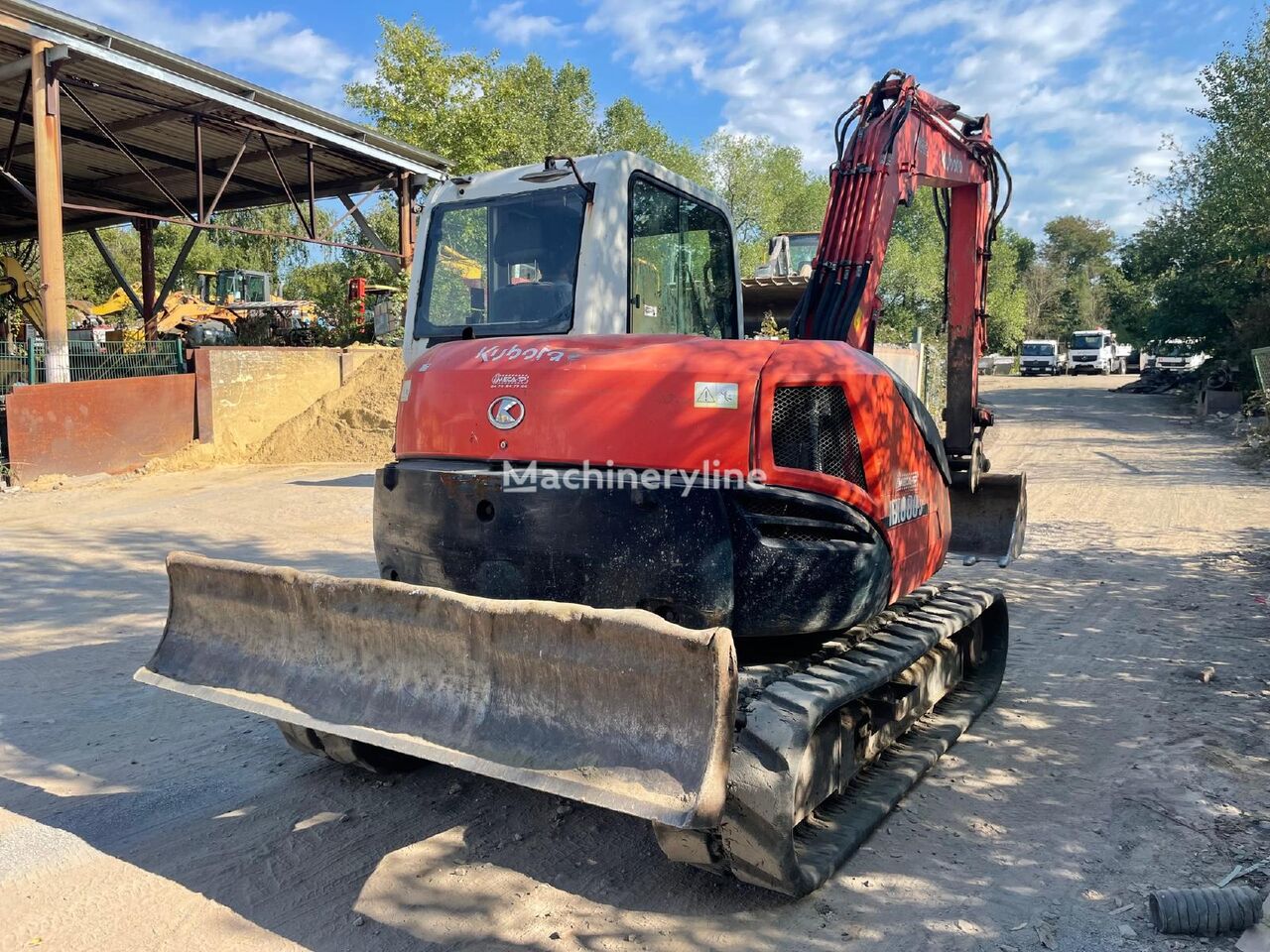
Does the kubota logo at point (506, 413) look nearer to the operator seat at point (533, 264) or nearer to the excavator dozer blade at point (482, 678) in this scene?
the excavator dozer blade at point (482, 678)

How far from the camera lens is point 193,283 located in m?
41.7

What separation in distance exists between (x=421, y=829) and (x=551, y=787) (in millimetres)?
1197

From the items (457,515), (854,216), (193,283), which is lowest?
(457,515)

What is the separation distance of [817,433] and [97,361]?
14.1 m

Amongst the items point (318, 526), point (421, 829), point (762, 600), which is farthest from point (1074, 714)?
point (318, 526)

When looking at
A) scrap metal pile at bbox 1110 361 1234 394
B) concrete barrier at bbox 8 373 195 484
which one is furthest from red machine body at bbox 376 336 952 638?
scrap metal pile at bbox 1110 361 1234 394

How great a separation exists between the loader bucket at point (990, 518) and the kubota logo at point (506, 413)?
12.6ft

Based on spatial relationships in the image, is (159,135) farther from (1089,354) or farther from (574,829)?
(1089,354)

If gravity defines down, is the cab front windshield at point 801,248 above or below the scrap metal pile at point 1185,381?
above

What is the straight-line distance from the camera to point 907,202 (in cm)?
565

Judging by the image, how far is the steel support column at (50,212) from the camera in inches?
540

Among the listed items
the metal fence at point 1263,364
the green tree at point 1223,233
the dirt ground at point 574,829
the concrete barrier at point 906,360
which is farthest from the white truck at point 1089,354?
the dirt ground at point 574,829

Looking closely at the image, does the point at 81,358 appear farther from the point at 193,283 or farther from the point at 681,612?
the point at 193,283

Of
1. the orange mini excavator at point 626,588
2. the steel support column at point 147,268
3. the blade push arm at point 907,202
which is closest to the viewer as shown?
the orange mini excavator at point 626,588
